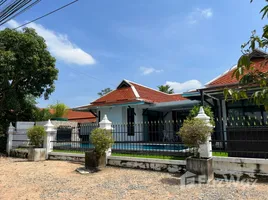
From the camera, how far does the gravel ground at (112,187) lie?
5082 millimetres

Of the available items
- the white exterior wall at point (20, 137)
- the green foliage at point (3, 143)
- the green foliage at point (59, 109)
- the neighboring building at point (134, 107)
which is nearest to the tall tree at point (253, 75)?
the neighboring building at point (134, 107)

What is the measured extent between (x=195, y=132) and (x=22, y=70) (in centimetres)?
1092

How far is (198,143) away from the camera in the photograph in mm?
6383

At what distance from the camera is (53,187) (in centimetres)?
586

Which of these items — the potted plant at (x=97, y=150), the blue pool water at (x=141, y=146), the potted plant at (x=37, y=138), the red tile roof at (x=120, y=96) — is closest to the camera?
the potted plant at (x=97, y=150)

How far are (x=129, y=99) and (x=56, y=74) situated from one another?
531 centimetres

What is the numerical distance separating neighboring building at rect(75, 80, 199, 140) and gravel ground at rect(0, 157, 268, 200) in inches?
A: 286

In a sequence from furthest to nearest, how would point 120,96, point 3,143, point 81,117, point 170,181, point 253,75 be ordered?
point 81,117
point 120,96
point 3,143
point 170,181
point 253,75

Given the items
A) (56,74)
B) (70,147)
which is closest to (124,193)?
(70,147)

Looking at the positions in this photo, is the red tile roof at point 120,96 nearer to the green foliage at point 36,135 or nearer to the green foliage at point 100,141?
the green foliage at point 36,135

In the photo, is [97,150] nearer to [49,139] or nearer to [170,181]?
[170,181]

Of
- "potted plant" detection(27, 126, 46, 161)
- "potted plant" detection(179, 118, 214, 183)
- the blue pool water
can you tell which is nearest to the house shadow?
"potted plant" detection(179, 118, 214, 183)

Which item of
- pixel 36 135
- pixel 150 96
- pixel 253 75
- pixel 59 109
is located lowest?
pixel 36 135

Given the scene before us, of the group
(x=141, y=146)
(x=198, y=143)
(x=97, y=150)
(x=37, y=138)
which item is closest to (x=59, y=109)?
(x=37, y=138)
